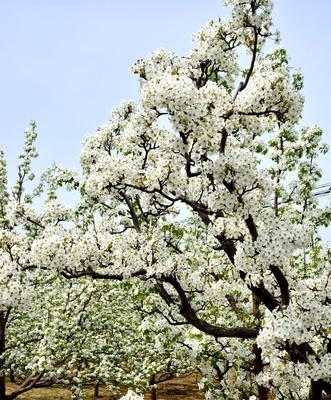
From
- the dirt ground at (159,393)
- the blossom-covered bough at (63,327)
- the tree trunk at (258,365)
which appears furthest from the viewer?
the dirt ground at (159,393)

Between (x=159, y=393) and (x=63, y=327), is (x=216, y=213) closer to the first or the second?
(x=63, y=327)

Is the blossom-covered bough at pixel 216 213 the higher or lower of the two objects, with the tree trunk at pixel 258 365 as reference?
higher

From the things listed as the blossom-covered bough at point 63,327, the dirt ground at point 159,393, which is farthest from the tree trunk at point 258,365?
the dirt ground at point 159,393

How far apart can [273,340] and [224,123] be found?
4375mm

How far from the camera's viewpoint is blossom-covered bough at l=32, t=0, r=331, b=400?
945cm

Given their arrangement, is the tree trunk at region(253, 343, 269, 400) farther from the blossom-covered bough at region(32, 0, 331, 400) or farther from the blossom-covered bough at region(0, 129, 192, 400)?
the blossom-covered bough at region(0, 129, 192, 400)

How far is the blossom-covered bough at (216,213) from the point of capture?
9.45m

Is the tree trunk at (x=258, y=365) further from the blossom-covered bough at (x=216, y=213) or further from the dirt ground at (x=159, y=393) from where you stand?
the dirt ground at (x=159, y=393)

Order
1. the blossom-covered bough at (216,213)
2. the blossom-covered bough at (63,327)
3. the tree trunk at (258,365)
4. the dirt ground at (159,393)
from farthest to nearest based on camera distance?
the dirt ground at (159,393)
the tree trunk at (258,365)
the blossom-covered bough at (63,327)
the blossom-covered bough at (216,213)

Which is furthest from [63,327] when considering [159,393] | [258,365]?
[159,393]

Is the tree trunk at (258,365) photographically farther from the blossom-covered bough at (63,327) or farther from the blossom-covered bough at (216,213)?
the blossom-covered bough at (63,327)

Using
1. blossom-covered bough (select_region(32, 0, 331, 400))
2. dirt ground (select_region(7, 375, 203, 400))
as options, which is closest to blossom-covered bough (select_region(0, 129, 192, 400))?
blossom-covered bough (select_region(32, 0, 331, 400))

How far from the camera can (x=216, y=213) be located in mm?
10570

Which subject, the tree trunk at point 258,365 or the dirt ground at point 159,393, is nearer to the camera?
the tree trunk at point 258,365
